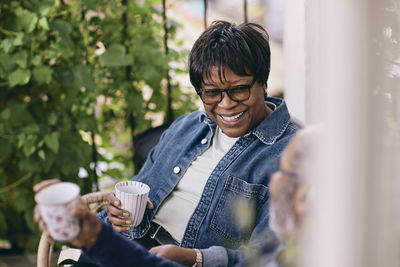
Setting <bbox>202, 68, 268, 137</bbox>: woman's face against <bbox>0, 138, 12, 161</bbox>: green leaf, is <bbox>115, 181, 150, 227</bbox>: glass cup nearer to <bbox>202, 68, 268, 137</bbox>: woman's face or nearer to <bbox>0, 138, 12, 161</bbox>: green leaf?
<bbox>202, 68, 268, 137</bbox>: woman's face

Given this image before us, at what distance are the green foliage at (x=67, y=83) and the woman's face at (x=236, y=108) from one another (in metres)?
0.76

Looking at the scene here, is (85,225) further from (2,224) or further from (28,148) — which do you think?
(2,224)

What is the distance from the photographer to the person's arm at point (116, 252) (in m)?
1.00

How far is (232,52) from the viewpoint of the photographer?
1.48 m

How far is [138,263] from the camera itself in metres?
1.05

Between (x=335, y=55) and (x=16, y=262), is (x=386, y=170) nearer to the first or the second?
(x=335, y=55)

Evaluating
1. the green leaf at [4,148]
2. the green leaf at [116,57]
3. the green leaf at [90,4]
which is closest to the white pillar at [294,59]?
the green leaf at [116,57]

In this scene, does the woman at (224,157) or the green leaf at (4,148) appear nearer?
the woman at (224,157)

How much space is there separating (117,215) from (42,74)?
0.91 metres

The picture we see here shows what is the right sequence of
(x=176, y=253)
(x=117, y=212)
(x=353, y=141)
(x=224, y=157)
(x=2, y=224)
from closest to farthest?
1. (x=353, y=141)
2. (x=176, y=253)
3. (x=117, y=212)
4. (x=224, y=157)
5. (x=2, y=224)

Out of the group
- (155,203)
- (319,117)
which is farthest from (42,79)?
(319,117)

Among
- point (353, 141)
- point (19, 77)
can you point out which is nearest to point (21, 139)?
point (19, 77)

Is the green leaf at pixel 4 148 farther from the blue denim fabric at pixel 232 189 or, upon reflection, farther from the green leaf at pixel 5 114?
the blue denim fabric at pixel 232 189

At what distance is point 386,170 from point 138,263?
24.4 inches
